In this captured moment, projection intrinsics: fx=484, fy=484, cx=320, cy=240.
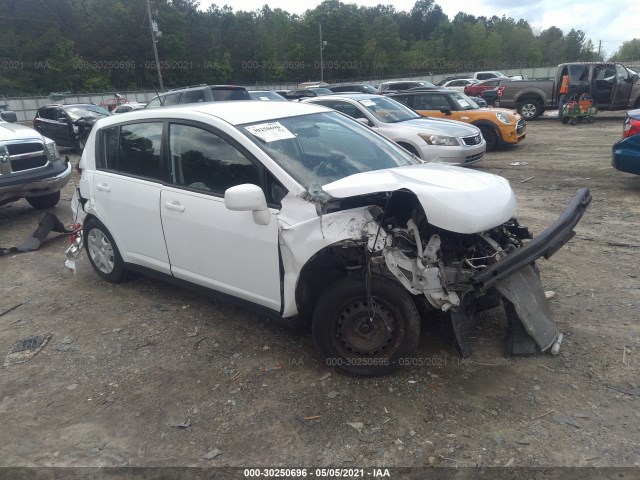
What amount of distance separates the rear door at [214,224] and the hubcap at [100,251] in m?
1.17

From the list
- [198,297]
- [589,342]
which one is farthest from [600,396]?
[198,297]

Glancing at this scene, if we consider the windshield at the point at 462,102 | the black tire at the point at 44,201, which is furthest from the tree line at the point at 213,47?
the black tire at the point at 44,201

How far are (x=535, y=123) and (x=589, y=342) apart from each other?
53.5 ft

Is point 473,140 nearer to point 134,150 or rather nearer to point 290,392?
point 134,150

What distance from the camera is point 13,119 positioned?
9.56 m

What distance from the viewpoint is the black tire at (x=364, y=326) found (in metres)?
3.06

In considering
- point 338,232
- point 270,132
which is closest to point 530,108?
point 270,132

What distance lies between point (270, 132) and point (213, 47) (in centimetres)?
6948

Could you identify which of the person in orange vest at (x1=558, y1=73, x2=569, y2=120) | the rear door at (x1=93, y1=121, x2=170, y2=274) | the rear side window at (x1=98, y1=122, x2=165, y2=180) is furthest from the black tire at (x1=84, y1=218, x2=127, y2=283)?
the person in orange vest at (x1=558, y1=73, x2=569, y2=120)

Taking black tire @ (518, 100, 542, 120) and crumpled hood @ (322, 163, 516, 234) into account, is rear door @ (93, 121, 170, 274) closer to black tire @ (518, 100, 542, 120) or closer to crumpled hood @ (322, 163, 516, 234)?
crumpled hood @ (322, 163, 516, 234)

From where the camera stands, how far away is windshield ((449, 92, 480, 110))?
12445 millimetres

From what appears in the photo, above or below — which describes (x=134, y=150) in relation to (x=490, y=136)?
above

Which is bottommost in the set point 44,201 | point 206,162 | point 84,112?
point 44,201

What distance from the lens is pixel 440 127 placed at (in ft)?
30.1
